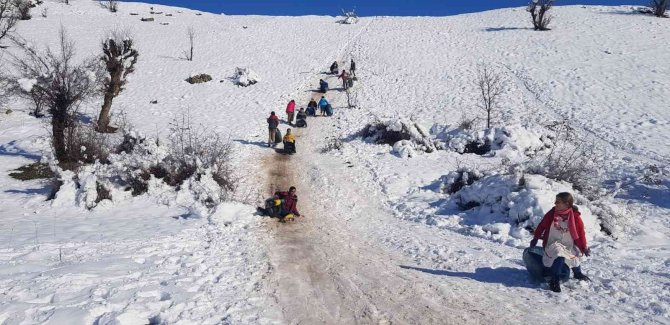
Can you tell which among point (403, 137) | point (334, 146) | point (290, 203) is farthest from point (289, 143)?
point (290, 203)

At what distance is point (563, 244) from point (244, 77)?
28.3 m

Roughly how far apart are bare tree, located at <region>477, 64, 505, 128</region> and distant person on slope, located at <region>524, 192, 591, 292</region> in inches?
601

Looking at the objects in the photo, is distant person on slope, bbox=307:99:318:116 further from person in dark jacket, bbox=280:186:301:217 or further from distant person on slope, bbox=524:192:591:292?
distant person on slope, bbox=524:192:591:292

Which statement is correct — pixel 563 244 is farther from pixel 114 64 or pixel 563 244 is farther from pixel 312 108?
pixel 114 64

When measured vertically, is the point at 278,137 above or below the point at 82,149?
above

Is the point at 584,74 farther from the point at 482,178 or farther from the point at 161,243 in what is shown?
the point at 161,243

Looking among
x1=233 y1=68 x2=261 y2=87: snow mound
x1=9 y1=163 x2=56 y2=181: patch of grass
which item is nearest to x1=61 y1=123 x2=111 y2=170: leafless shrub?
x1=9 y1=163 x2=56 y2=181: patch of grass

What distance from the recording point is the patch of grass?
53.2 feet

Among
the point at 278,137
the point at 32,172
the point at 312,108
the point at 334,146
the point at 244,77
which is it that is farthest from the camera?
the point at 244,77

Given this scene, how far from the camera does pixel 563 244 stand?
6.86m

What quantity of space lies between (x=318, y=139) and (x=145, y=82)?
18.4 metres

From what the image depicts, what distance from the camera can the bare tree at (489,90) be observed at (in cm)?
2216

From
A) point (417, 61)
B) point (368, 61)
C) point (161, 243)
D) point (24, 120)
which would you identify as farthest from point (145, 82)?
point (161, 243)

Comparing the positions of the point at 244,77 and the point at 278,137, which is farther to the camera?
the point at 244,77
